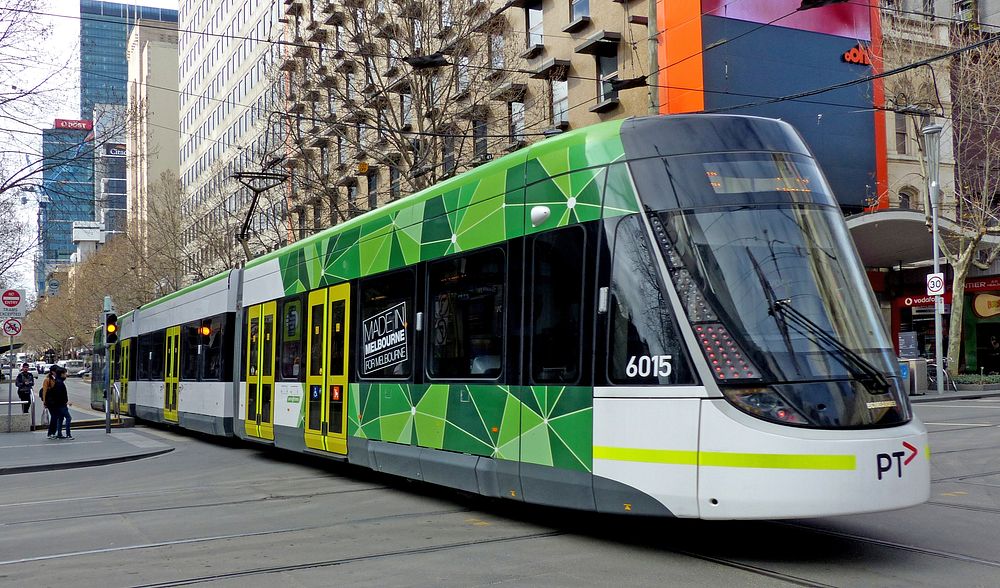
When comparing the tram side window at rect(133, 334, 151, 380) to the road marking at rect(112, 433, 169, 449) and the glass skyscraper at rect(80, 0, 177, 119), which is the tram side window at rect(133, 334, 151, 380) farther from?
the glass skyscraper at rect(80, 0, 177, 119)

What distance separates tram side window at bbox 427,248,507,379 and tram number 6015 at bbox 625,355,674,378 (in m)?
1.86

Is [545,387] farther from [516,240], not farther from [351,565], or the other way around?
[351,565]

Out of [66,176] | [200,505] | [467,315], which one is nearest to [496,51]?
[66,176]

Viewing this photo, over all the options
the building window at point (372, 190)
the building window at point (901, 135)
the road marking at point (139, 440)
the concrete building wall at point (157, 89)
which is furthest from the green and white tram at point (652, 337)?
the concrete building wall at point (157, 89)

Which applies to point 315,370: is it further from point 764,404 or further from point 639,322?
point 764,404

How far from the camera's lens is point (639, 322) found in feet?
24.2

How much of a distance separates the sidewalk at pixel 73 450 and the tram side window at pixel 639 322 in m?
13.0

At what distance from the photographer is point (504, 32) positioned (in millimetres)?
29922

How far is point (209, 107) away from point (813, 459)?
82.1 m

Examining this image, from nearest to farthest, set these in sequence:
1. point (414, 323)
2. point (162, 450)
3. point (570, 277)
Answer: point (570, 277), point (414, 323), point (162, 450)

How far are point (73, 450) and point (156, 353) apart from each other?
5.52 m

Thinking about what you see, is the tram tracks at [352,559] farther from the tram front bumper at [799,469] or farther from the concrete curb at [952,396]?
the concrete curb at [952,396]

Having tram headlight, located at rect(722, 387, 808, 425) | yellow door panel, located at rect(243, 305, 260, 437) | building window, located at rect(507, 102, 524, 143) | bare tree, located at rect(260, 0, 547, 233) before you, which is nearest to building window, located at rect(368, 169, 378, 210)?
building window, located at rect(507, 102, 524, 143)

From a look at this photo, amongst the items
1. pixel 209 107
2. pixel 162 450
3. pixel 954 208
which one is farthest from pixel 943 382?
pixel 209 107
